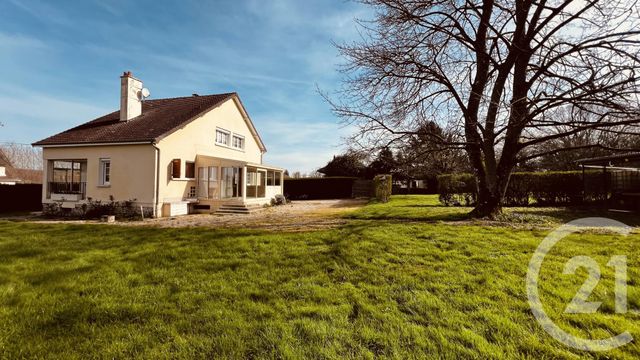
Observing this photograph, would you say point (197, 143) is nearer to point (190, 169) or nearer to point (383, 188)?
point (190, 169)

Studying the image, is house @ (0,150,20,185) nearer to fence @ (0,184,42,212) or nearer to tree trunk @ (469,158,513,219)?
fence @ (0,184,42,212)

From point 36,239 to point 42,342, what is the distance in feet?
23.1

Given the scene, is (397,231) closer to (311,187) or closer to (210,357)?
(210,357)

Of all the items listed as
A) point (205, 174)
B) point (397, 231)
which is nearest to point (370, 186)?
point (205, 174)

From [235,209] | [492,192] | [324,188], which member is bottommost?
[235,209]

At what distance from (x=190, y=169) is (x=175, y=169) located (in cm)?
154

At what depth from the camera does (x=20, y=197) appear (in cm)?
1988

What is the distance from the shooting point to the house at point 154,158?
582 inches

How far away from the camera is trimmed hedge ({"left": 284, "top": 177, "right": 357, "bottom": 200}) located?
105 ft

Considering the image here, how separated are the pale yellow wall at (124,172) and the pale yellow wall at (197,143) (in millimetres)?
564

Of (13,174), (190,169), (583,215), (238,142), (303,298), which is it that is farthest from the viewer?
(13,174)

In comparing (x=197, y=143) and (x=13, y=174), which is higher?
(x=197, y=143)

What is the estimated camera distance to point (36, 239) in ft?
27.0

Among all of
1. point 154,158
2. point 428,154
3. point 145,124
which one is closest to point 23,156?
point 145,124
